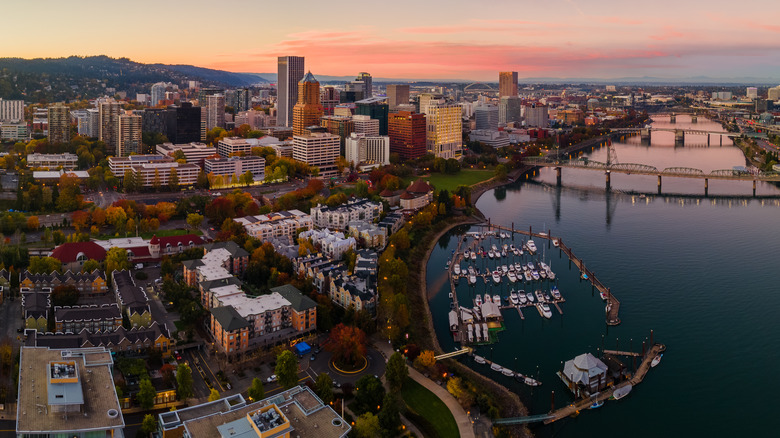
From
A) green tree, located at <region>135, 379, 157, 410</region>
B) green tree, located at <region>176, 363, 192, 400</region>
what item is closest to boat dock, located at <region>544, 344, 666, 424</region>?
green tree, located at <region>176, 363, 192, 400</region>

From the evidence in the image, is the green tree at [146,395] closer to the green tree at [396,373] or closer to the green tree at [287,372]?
the green tree at [287,372]

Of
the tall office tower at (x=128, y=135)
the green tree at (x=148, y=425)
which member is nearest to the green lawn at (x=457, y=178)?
the tall office tower at (x=128, y=135)

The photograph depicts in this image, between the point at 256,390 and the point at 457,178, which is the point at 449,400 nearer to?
the point at 256,390

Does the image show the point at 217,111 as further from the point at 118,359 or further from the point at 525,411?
the point at 525,411

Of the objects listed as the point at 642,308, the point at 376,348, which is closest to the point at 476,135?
the point at 642,308

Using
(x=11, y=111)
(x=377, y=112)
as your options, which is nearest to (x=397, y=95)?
(x=377, y=112)
